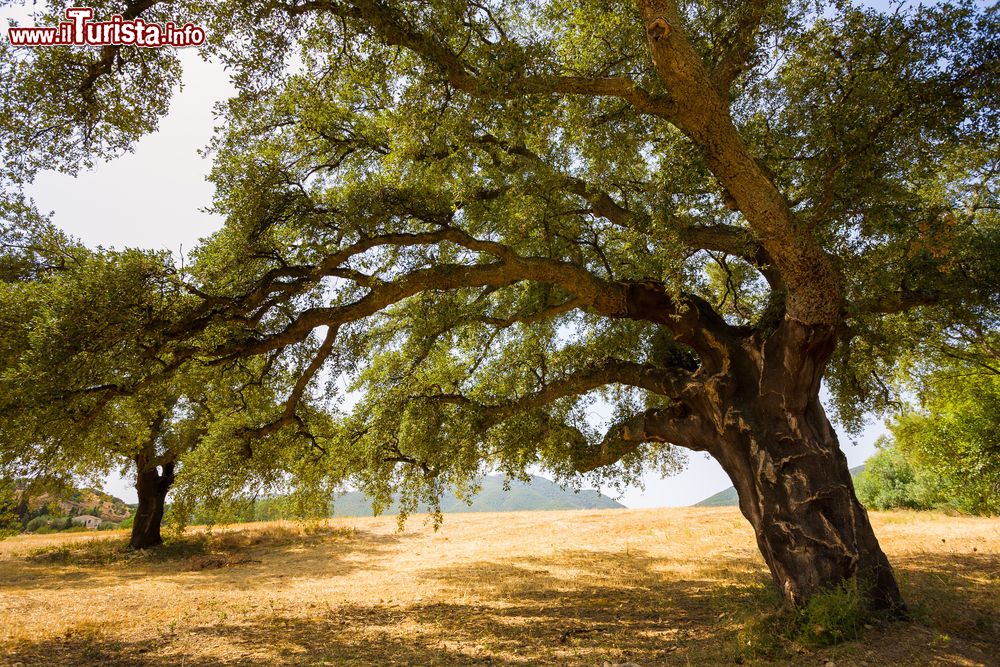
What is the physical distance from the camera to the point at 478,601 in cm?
1080

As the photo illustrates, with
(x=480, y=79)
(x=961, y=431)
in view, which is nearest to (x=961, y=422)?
(x=961, y=431)

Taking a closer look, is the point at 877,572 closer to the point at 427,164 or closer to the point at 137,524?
the point at 427,164

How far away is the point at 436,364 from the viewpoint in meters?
11.8

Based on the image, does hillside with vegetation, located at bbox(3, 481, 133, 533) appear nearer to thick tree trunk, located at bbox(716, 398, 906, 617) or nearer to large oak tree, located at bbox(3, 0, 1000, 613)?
large oak tree, located at bbox(3, 0, 1000, 613)

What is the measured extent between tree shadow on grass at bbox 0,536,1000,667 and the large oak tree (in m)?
1.18

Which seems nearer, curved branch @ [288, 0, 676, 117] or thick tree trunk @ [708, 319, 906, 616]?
curved branch @ [288, 0, 676, 117]

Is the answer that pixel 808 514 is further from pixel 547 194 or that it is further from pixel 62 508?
pixel 62 508

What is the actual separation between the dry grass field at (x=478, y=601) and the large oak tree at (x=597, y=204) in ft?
4.63

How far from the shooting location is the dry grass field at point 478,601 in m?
6.94

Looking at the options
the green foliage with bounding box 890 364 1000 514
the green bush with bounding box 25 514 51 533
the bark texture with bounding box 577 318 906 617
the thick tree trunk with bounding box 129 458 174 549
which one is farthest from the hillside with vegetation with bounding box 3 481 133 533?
the green foliage with bounding box 890 364 1000 514

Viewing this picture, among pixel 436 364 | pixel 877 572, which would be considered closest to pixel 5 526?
pixel 436 364

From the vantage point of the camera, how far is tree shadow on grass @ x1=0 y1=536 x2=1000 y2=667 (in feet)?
21.3

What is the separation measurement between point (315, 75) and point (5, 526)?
30.6 ft

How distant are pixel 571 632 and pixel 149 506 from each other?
760 inches
